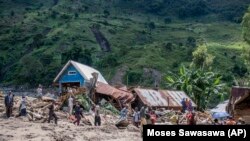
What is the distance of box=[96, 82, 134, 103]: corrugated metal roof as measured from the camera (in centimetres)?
3887

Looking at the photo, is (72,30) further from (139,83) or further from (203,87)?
(203,87)

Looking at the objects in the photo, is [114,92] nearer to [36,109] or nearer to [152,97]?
[152,97]

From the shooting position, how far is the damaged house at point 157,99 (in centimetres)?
4025

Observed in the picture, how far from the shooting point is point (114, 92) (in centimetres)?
3941

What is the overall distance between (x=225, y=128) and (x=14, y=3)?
149 meters

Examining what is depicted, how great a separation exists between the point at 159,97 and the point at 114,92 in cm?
571

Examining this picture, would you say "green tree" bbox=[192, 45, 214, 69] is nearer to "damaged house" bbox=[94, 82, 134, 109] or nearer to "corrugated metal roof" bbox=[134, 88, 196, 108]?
"corrugated metal roof" bbox=[134, 88, 196, 108]

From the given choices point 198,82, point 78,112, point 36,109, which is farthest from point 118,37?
point 78,112

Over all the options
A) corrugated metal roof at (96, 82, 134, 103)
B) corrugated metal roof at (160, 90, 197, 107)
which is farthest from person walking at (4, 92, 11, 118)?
corrugated metal roof at (160, 90, 197, 107)

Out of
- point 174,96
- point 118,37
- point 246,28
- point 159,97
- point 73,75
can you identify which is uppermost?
point 118,37

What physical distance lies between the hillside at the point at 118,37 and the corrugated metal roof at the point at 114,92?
129 feet

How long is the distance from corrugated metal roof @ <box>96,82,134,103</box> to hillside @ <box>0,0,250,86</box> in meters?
39.5

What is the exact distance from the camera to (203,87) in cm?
4916

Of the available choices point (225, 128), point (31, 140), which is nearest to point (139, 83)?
point (31, 140)
